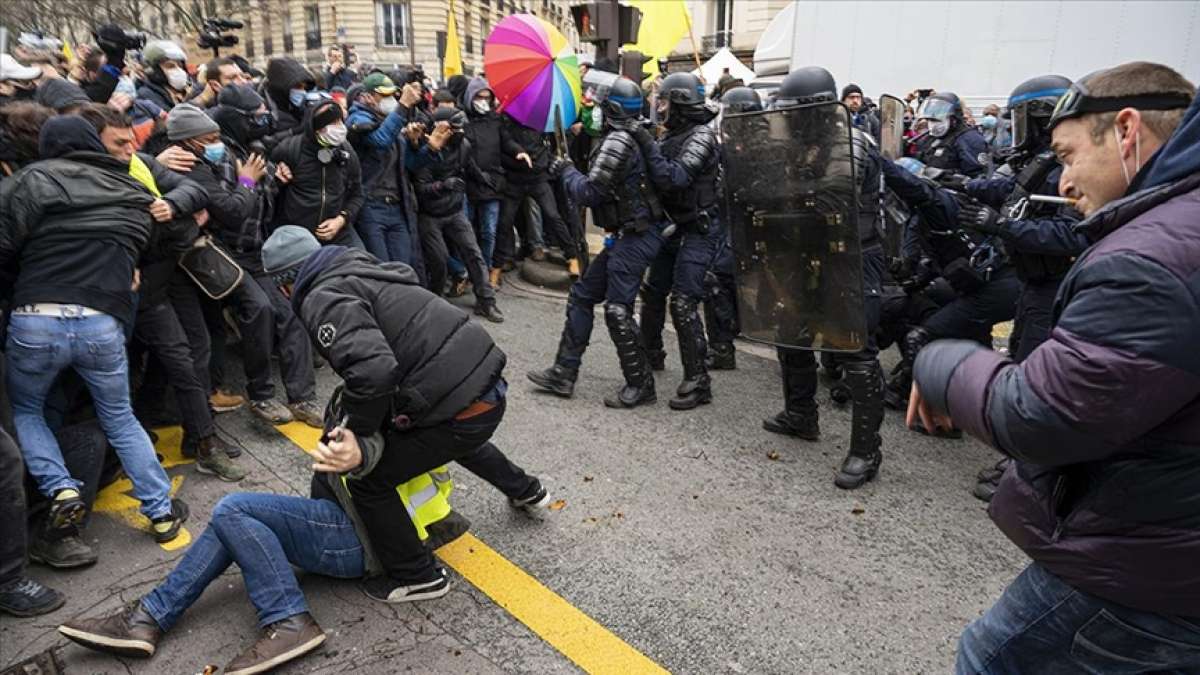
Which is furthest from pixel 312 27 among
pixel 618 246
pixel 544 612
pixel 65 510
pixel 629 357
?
pixel 544 612

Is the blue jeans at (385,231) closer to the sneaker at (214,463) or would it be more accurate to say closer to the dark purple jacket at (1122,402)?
the sneaker at (214,463)

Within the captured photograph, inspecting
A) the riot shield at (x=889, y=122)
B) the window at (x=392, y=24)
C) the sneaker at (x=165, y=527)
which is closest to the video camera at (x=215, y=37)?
the sneaker at (x=165, y=527)

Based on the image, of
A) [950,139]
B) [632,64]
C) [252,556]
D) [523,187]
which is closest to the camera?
[252,556]

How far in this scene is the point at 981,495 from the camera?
3805 mm

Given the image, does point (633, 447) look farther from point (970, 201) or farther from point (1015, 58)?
point (1015, 58)

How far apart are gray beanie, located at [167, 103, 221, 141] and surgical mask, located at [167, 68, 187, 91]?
→ 201 centimetres

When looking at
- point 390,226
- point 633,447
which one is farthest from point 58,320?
point 390,226

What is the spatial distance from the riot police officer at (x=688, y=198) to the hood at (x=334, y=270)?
234cm

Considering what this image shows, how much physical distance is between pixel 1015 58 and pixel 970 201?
24.5 ft

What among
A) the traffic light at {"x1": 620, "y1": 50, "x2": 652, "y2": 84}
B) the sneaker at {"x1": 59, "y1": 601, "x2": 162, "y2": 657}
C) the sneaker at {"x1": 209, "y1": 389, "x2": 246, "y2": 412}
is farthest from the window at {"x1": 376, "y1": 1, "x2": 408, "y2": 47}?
the sneaker at {"x1": 59, "y1": 601, "x2": 162, "y2": 657}

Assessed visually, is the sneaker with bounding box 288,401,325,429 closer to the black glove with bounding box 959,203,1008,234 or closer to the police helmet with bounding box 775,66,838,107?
the police helmet with bounding box 775,66,838,107

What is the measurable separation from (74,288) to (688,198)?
3335 mm

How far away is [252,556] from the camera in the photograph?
2547 millimetres

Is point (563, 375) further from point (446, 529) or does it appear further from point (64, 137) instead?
point (64, 137)
